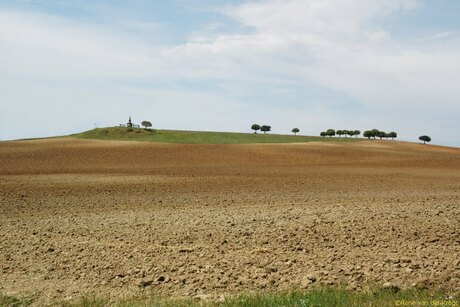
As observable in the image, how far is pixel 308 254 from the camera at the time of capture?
9.80 metres

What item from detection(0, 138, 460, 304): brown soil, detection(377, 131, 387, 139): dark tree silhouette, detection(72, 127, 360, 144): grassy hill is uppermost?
detection(377, 131, 387, 139): dark tree silhouette

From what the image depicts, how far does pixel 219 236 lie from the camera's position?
1160 centimetres

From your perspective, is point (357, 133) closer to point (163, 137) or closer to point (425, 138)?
point (425, 138)

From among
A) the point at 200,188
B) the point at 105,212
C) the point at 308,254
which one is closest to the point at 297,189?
the point at 200,188

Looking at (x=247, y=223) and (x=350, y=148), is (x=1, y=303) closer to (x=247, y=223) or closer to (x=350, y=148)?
(x=247, y=223)

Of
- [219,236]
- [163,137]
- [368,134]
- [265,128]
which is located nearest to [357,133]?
[368,134]

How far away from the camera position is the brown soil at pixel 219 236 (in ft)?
27.4

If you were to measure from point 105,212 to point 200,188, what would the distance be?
6921mm

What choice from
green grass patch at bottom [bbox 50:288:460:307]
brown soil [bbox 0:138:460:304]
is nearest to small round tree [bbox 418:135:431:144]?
brown soil [bbox 0:138:460:304]

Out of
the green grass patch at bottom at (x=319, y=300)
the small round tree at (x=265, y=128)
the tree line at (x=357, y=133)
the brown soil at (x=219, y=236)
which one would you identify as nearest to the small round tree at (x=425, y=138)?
the tree line at (x=357, y=133)

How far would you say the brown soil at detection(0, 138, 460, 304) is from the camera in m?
8.36

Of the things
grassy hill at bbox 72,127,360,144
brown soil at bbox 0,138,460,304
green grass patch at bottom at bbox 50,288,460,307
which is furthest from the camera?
grassy hill at bbox 72,127,360,144

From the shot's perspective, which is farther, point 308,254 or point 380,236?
point 380,236

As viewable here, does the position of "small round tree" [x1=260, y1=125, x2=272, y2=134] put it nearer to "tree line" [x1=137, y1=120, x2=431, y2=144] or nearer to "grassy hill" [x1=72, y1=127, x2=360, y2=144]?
"tree line" [x1=137, y1=120, x2=431, y2=144]
